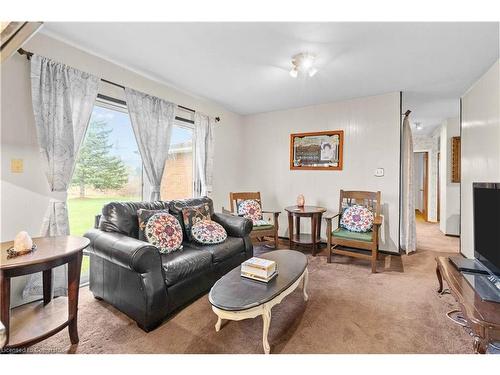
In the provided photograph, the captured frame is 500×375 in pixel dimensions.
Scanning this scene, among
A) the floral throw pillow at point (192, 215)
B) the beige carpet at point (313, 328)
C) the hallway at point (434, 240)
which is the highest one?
the floral throw pillow at point (192, 215)

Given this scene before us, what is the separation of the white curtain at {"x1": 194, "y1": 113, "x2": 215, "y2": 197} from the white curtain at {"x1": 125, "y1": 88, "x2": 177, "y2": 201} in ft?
1.97

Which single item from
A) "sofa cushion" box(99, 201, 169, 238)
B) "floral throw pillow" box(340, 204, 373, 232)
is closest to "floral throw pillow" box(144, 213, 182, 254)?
"sofa cushion" box(99, 201, 169, 238)

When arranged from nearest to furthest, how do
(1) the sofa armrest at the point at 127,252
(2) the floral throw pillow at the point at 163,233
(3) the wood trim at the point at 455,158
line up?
(1) the sofa armrest at the point at 127,252 < (2) the floral throw pillow at the point at 163,233 < (3) the wood trim at the point at 455,158

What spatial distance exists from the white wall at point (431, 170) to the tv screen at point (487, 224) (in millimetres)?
4774

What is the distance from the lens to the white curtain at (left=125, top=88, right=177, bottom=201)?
2855mm

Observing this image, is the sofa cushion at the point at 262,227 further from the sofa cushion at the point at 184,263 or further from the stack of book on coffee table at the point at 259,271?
the stack of book on coffee table at the point at 259,271

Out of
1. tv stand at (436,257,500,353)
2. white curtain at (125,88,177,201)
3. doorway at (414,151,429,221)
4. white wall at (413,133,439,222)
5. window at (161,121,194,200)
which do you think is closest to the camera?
tv stand at (436,257,500,353)

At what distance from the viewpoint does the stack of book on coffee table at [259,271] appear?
1.77 m

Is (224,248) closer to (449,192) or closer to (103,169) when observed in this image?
(103,169)

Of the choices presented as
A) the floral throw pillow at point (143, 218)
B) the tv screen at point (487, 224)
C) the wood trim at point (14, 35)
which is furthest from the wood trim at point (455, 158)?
the wood trim at point (14, 35)

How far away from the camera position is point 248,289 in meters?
1.64

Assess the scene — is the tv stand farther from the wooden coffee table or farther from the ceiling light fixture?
the ceiling light fixture

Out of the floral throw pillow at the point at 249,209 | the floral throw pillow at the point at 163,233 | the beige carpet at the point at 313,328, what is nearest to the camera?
the beige carpet at the point at 313,328

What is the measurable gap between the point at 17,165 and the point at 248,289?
7.06 feet
